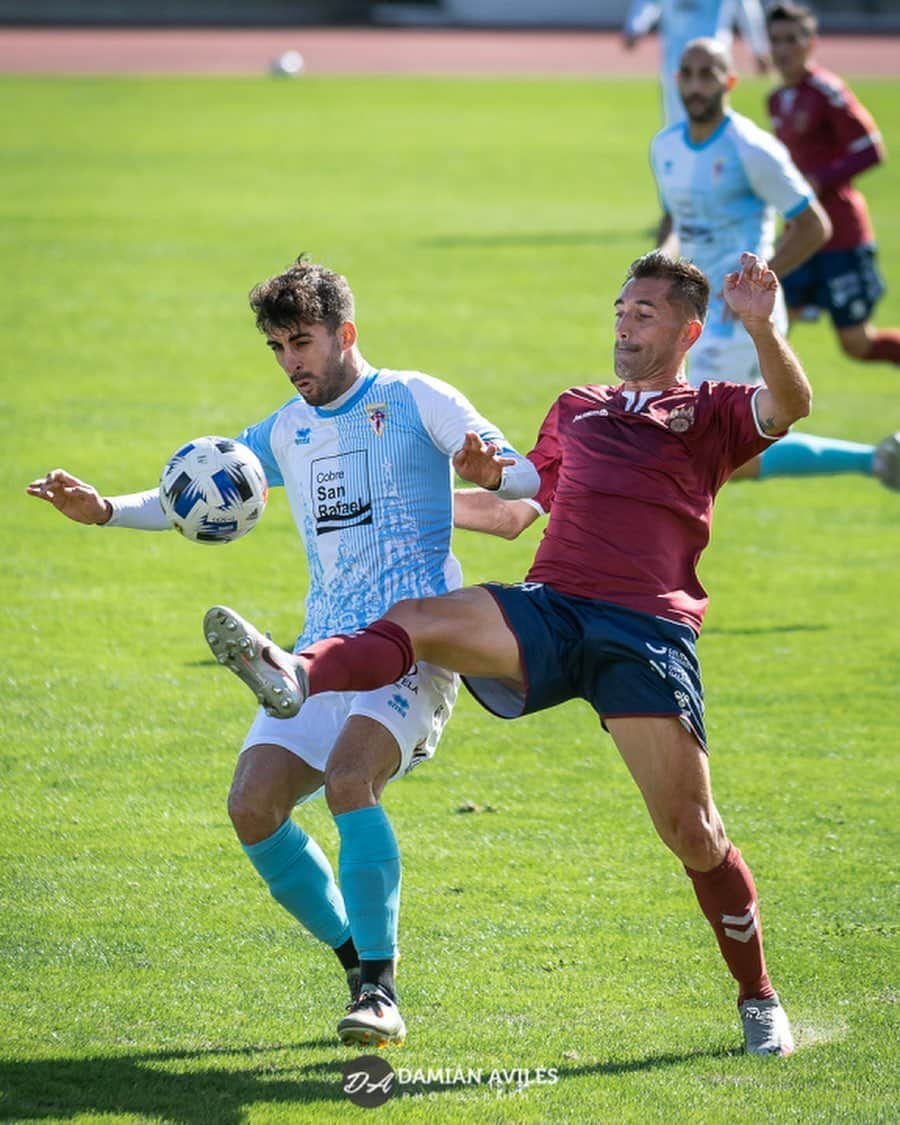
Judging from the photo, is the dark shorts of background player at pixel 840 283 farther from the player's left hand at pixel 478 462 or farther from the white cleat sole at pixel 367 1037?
the white cleat sole at pixel 367 1037

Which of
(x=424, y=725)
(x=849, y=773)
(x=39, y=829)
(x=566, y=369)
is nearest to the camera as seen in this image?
(x=424, y=725)

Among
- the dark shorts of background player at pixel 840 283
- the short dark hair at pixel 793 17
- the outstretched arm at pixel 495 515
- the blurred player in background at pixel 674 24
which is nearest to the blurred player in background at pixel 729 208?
the dark shorts of background player at pixel 840 283

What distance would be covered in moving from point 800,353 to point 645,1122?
12714mm

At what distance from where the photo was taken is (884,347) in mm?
13258

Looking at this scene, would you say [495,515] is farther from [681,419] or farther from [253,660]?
[253,660]

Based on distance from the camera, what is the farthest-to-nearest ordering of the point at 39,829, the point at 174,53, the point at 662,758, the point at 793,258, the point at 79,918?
the point at 174,53
the point at 793,258
the point at 39,829
the point at 79,918
the point at 662,758

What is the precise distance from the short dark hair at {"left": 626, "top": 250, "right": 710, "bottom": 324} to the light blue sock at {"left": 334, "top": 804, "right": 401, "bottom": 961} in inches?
68.7

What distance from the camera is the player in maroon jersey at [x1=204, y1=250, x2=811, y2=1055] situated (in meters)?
5.04

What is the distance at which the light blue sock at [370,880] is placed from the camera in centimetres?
504

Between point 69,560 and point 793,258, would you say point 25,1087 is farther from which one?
point 793,258

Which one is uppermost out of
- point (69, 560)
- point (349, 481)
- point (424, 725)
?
point (349, 481)

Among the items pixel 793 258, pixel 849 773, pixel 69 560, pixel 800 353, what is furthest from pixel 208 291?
pixel 849 773

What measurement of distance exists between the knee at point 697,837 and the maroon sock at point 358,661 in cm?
84

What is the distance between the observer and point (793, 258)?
991cm
